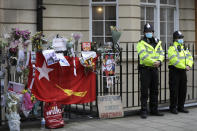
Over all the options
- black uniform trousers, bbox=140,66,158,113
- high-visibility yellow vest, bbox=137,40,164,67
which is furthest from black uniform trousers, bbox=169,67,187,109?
high-visibility yellow vest, bbox=137,40,164,67

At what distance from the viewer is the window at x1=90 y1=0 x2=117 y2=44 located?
11.4 metres

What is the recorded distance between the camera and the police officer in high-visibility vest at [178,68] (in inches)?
335

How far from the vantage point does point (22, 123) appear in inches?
285

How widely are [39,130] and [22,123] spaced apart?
1.68 feet

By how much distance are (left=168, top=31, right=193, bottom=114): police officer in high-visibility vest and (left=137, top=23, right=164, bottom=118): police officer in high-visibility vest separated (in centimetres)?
51

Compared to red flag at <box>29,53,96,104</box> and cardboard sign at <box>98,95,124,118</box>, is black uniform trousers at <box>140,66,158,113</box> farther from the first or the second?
red flag at <box>29,53,96,104</box>

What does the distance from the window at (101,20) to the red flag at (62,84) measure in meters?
3.73

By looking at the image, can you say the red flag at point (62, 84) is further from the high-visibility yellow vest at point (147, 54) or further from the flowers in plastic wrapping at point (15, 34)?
the high-visibility yellow vest at point (147, 54)

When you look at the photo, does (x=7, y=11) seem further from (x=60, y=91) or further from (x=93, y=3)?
(x=60, y=91)

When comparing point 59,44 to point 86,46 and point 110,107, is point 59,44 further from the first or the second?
point 110,107

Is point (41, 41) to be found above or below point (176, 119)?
above

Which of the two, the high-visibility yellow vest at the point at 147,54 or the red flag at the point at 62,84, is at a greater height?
the high-visibility yellow vest at the point at 147,54

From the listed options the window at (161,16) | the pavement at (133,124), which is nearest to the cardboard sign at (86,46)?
the pavement at (133,124)

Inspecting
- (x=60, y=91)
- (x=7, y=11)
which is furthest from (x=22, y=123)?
(x=7, y=11)
